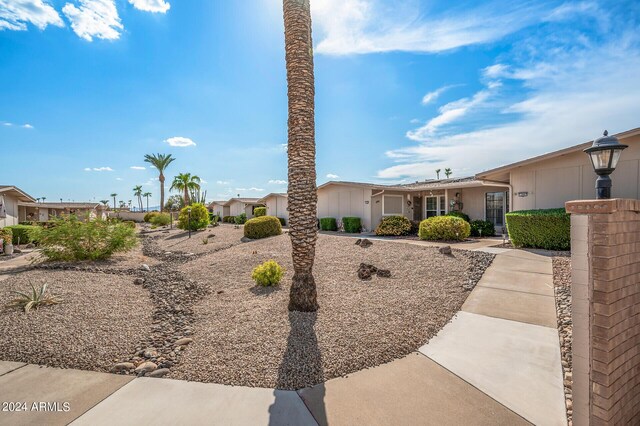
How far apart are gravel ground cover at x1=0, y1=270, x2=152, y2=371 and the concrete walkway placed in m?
0.24

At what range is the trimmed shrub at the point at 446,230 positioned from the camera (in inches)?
486

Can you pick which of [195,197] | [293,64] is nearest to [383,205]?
[293,64]

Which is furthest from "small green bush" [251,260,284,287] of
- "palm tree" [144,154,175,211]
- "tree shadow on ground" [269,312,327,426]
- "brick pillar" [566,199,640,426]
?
"palm tree" [144,154,175,211]

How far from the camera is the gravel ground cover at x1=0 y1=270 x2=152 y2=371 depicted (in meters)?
3.65

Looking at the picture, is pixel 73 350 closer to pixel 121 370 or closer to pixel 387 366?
pixel 121 370

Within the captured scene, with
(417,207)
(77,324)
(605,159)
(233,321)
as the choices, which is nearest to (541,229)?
(605,159)

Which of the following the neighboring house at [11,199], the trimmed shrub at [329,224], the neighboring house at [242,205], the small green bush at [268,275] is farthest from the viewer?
the neighboring house at [242,205]

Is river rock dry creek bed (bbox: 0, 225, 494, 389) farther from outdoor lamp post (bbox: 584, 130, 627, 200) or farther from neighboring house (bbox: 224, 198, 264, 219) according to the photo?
neighboring house (bbox: 224, 198, 264, 219)

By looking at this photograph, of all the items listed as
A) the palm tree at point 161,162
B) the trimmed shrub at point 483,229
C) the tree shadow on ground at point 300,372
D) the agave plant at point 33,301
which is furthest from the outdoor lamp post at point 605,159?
the palm tree at point 161,162

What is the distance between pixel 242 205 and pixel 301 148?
35.2 meters

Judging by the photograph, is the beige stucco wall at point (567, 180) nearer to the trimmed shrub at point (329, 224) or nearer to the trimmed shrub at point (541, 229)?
the trimmed shrub at point (541, 229)

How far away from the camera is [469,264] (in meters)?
7.77

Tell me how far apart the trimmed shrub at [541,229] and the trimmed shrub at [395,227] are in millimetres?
5318

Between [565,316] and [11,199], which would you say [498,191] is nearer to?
[565,316]
